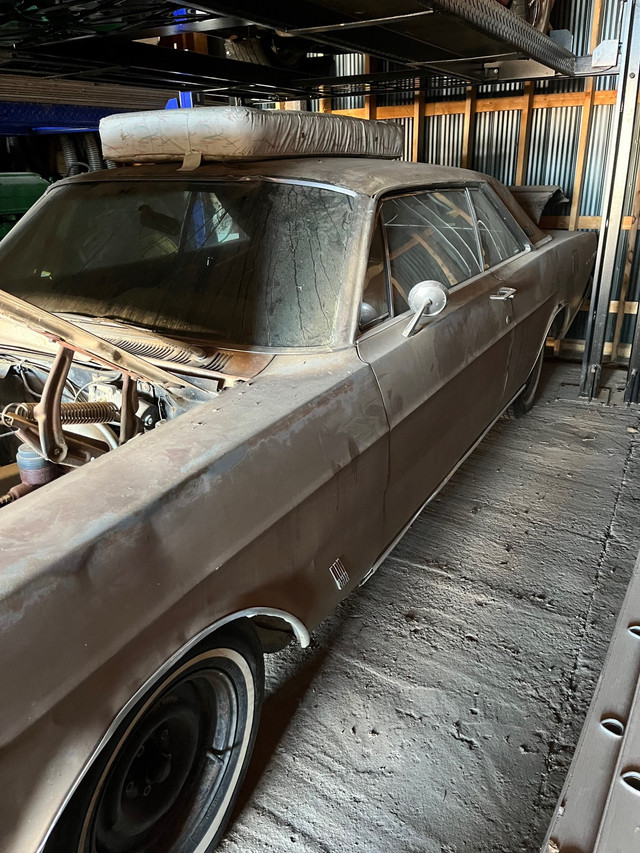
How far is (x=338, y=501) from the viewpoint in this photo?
1.93 m

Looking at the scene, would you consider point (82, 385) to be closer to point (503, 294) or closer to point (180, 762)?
point (180, 762)

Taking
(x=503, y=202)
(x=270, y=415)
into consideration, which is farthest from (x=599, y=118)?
(x=270, y=415)

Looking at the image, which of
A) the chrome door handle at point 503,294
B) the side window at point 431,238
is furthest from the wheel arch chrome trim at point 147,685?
the chrome door handle at point 503,294

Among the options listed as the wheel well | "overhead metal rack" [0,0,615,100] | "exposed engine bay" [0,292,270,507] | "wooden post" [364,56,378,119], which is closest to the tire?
the wheel well

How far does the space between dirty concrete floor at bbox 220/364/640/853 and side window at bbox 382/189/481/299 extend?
1305mm

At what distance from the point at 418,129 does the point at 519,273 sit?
3513mm

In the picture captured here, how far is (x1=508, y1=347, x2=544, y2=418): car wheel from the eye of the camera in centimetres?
443

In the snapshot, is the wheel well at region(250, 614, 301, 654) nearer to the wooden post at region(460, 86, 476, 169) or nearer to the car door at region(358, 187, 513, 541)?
the car door at region(358, 187, 513, 541)

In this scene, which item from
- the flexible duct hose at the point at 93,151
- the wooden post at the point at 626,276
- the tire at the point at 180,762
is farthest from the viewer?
the flexible duct hose at the point at 93,151

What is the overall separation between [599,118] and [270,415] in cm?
532

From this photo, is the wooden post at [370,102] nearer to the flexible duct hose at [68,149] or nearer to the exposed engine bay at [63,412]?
the flexible duct hose at [68,149]

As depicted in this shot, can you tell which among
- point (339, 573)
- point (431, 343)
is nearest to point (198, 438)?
point (339, 573)

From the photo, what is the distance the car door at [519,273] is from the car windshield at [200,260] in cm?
135

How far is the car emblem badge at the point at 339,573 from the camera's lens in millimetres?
1993
